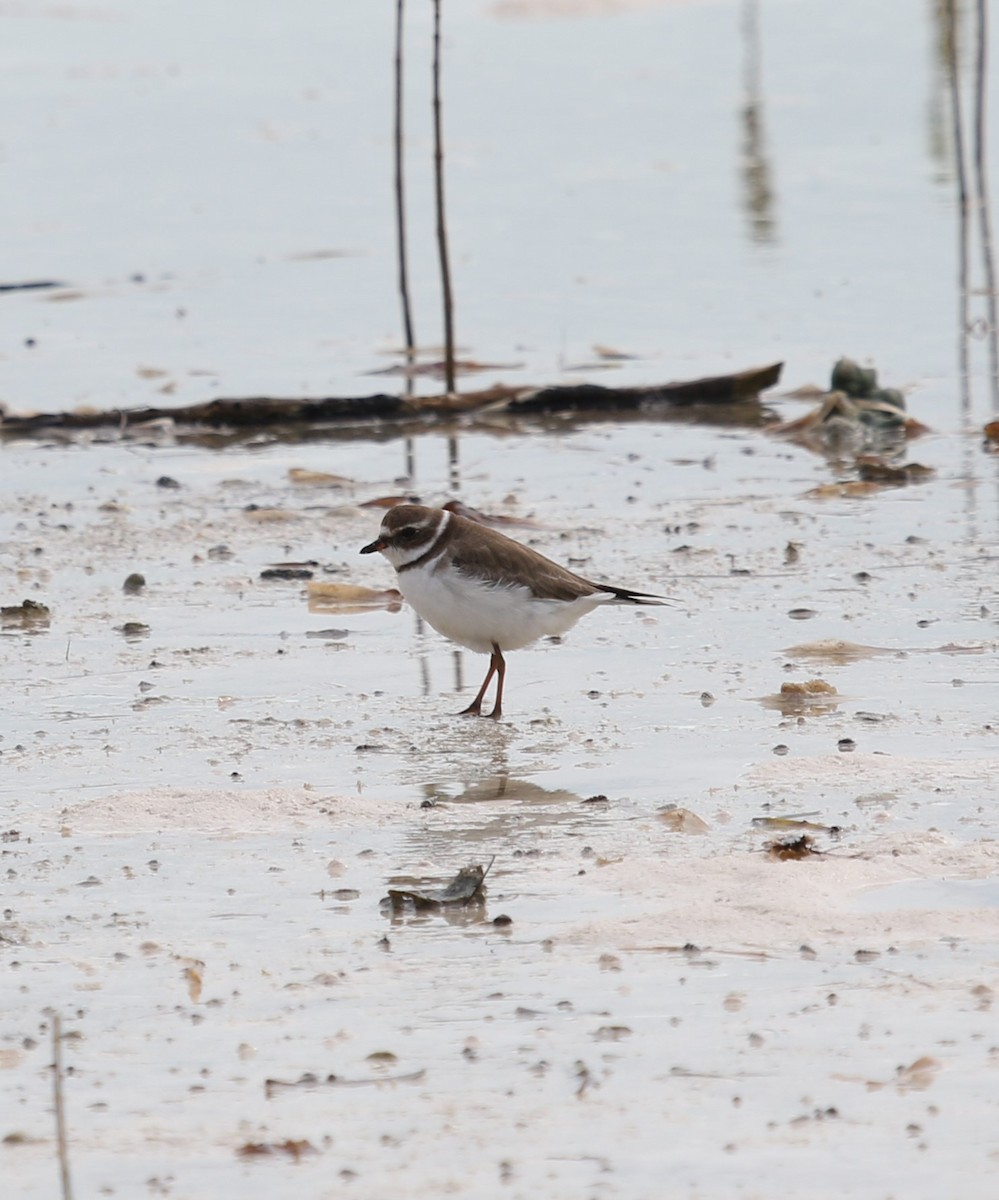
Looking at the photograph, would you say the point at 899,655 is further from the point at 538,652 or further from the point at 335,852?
the point at 335,852

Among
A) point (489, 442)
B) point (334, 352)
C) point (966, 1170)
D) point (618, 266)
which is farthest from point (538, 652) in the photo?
point (618, 266)

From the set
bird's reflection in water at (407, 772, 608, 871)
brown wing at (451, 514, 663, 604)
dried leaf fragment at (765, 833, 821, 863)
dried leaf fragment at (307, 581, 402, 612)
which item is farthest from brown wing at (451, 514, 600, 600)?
dried leaf fragment at (765, 833, 821, 863)

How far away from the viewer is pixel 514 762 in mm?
6016

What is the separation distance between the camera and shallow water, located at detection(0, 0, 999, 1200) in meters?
3.79

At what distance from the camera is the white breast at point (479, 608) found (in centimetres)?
655

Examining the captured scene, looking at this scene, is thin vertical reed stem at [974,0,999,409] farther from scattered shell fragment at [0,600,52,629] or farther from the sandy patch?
the sandy patch

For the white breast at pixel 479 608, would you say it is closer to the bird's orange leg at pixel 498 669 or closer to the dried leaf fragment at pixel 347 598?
the bird's orange leg at pixel 498 669

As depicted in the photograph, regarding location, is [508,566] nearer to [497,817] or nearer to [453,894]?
[497,817]

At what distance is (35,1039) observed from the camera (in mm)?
4121

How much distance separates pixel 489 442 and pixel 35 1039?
21.3ft

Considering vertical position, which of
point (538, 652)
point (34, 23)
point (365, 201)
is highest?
point (34, 23)

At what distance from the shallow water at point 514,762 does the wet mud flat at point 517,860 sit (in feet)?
0.05

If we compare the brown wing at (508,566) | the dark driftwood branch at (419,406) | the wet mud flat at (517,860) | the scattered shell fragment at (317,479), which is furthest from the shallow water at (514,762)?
the brown wing at (508,566)

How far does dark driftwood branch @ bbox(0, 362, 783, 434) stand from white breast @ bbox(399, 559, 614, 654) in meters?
4.03
